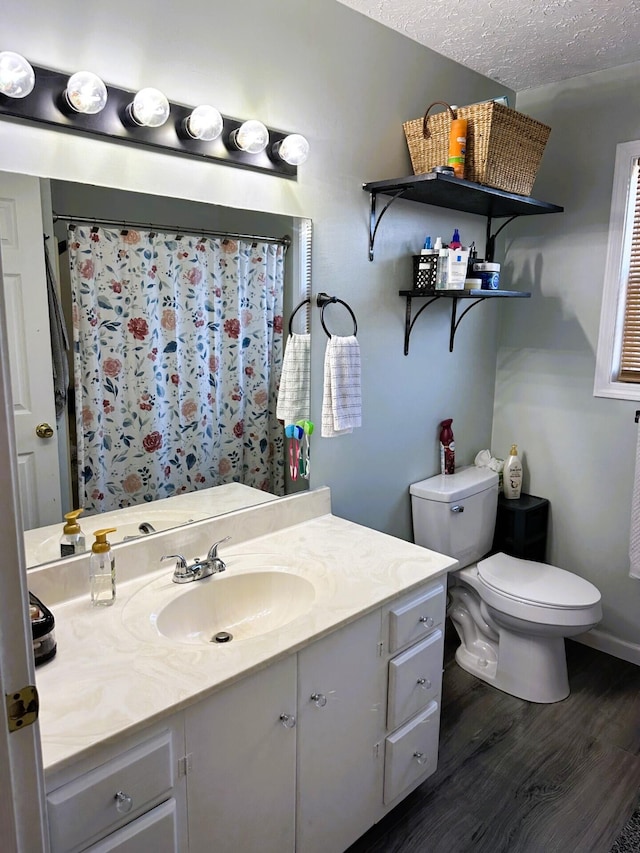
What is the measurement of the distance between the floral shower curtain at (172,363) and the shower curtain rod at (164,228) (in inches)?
0.6

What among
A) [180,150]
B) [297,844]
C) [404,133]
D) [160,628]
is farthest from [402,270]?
[297,844]

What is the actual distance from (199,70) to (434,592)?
153 cm

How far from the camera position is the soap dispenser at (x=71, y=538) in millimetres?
1480

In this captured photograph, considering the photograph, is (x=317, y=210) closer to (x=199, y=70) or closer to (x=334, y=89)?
(x=334, y=89)

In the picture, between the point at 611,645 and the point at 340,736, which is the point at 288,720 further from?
the point at 611,645

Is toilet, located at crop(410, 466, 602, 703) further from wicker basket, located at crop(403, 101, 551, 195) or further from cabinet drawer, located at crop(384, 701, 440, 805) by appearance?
wicker basket, located at crop(403, 101, 551, 195)

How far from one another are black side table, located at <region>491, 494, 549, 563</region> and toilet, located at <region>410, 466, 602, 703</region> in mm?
109

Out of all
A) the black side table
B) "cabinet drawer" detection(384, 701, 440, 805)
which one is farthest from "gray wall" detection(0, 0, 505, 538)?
"cabinet drawer" detection(384, 701, 440, 805)

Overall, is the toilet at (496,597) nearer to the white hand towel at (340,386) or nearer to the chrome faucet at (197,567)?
the white hand towel at (340,386)

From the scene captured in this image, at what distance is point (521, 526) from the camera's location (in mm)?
2701

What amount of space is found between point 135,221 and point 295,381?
68cm

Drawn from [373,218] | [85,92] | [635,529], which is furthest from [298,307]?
[635,529]

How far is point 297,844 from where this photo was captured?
144cm

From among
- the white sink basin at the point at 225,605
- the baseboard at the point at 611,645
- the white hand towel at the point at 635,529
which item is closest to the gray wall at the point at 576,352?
the baseboard at the point at 611,645
